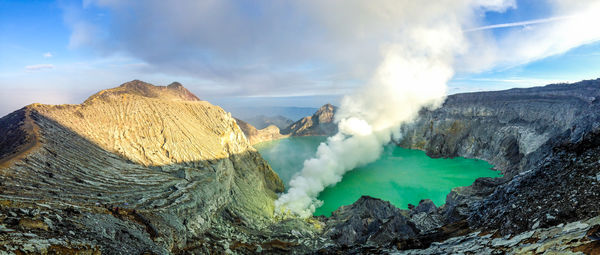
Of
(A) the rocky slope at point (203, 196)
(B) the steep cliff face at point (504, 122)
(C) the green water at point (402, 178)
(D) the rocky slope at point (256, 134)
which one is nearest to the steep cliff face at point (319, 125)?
(D) the rocky slope at point (256, 134)

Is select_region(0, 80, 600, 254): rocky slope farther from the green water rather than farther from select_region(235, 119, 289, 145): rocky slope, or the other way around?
select_region(235, 119, 289, 145): rocky slope

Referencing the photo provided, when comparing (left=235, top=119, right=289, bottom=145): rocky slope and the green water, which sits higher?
(left=235, top=119, right=289, bottom=145): rocky slope

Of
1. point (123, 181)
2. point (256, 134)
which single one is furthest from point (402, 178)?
point (256, 134)

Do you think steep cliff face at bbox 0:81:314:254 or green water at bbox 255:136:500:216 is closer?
steep cliff face at bbox 0:81:314:254

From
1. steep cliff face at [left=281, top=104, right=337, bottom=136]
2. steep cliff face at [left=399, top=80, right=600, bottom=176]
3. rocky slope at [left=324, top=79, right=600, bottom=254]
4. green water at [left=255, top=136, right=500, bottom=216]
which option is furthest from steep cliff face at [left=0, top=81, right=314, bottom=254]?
steep cliff face at [left=281, top=104, right=337, bottom=136]

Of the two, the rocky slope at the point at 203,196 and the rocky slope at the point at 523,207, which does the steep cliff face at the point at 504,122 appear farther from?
the rocky slope at the point at 203,196

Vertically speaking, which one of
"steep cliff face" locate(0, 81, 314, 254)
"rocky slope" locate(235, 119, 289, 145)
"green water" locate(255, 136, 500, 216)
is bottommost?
"green water" locate(255, 136, 500, 216)

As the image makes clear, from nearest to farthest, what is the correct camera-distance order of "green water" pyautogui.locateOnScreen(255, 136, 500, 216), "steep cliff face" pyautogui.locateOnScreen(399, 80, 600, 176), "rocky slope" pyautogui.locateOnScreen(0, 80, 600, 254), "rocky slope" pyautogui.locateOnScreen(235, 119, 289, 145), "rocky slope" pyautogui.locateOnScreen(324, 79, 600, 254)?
"rocky slope" pyautogui.locateOnScreen(324, 79, 600, 254)
"rocky slope" pyautogui.locateOnScreen(0, 80, 600, 254)
"green water" pyautogui.locateOnScreen(255, 136, 500, 216)
"steep cliff face" pyautogui.locateOnScreen(399, 80, 600, 176)
"rocky slope" pyautogui.locateOnScreen(235, 119, 289, 145)
